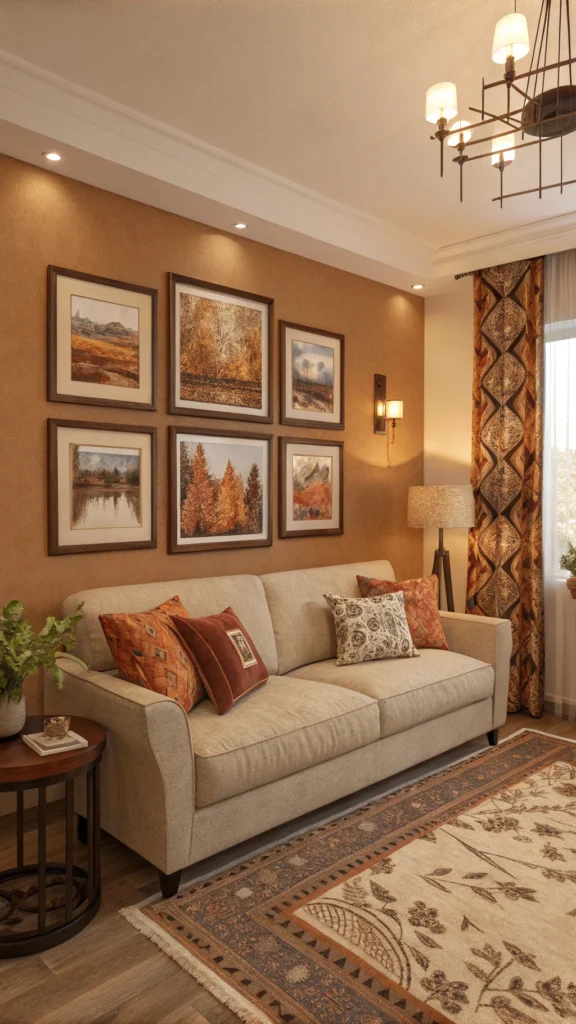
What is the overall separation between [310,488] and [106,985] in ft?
9.55

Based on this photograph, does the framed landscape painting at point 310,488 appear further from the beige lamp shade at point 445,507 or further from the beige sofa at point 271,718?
the beige lamp shade at point 445,507

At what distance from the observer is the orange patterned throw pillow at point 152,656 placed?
274 cm

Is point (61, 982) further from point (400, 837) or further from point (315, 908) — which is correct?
point (400, 837)

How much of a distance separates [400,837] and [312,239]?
3110mm

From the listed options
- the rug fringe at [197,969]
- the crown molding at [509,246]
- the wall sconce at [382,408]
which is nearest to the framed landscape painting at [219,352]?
the wall sconce at [382,408]

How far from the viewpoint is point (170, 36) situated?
2.56 metres

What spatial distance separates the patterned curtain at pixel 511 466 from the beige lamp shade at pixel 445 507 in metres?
0.30

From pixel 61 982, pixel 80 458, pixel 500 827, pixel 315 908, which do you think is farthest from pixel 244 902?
pixel 80 458

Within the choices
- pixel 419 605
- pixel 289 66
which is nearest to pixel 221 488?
pixel 419 605

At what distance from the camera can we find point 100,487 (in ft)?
11.0

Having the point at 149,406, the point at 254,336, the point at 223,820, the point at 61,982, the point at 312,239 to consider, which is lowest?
the point at 61,982

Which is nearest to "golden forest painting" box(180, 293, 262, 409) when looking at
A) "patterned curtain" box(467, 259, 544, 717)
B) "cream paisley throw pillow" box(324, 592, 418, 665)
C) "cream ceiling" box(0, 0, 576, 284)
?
"cream ceiling" box(0, 0, 576, 284)

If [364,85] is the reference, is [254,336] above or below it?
below

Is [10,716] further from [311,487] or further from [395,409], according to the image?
[395,409]
